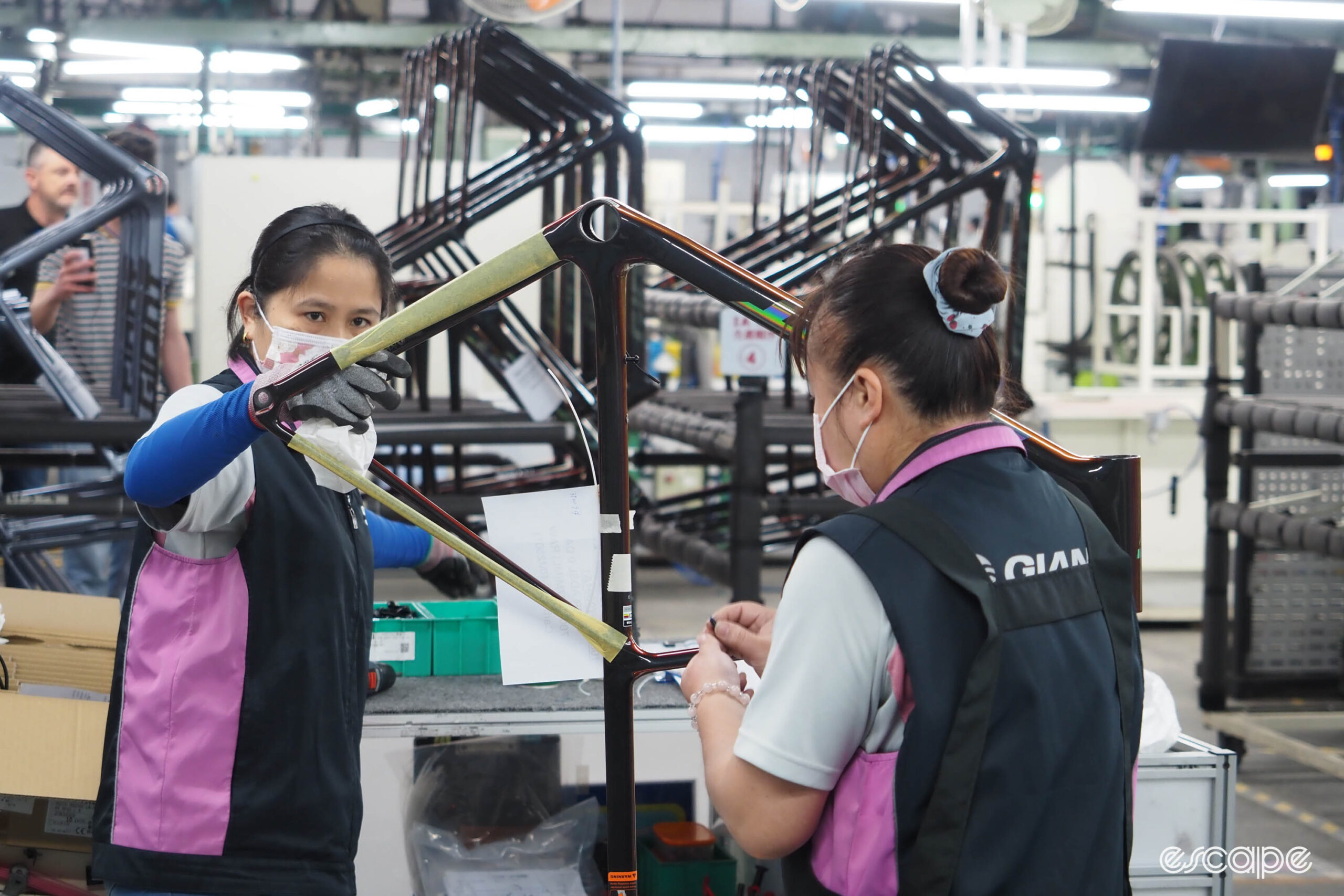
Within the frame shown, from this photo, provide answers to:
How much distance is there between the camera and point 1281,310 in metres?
3.99

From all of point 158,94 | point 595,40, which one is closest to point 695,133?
point 595,40

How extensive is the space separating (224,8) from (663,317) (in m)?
8.25

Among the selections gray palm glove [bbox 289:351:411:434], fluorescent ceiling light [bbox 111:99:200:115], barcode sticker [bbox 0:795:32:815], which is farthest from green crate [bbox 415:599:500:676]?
fluorescent ceiling light [bbox 111:99:200:115]

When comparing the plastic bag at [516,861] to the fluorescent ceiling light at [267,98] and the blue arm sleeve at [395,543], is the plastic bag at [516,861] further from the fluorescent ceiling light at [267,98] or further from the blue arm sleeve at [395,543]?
the fluorescent ceiling light at [267,98]

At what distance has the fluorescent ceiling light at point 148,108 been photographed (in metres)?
13.1

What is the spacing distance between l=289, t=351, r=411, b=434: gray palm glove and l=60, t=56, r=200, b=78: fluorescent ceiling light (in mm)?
10458

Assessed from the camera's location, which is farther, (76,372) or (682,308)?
(682,308)

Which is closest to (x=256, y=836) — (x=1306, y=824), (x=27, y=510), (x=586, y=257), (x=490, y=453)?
(x=586, y=257)

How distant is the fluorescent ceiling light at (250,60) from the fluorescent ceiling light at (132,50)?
168mm

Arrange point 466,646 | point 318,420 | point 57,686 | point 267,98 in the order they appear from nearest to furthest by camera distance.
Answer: point 318,420
point 57,686
point 466,646
point 267,98

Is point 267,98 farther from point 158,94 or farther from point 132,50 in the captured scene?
point 132,50

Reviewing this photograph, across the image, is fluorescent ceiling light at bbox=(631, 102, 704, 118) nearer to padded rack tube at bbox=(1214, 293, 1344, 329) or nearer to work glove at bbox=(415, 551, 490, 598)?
padded rack tube at bbox=(1214, 293, 1344, 329)

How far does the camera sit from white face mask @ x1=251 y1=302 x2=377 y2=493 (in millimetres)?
1327

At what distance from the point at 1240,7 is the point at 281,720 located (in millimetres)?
7557
